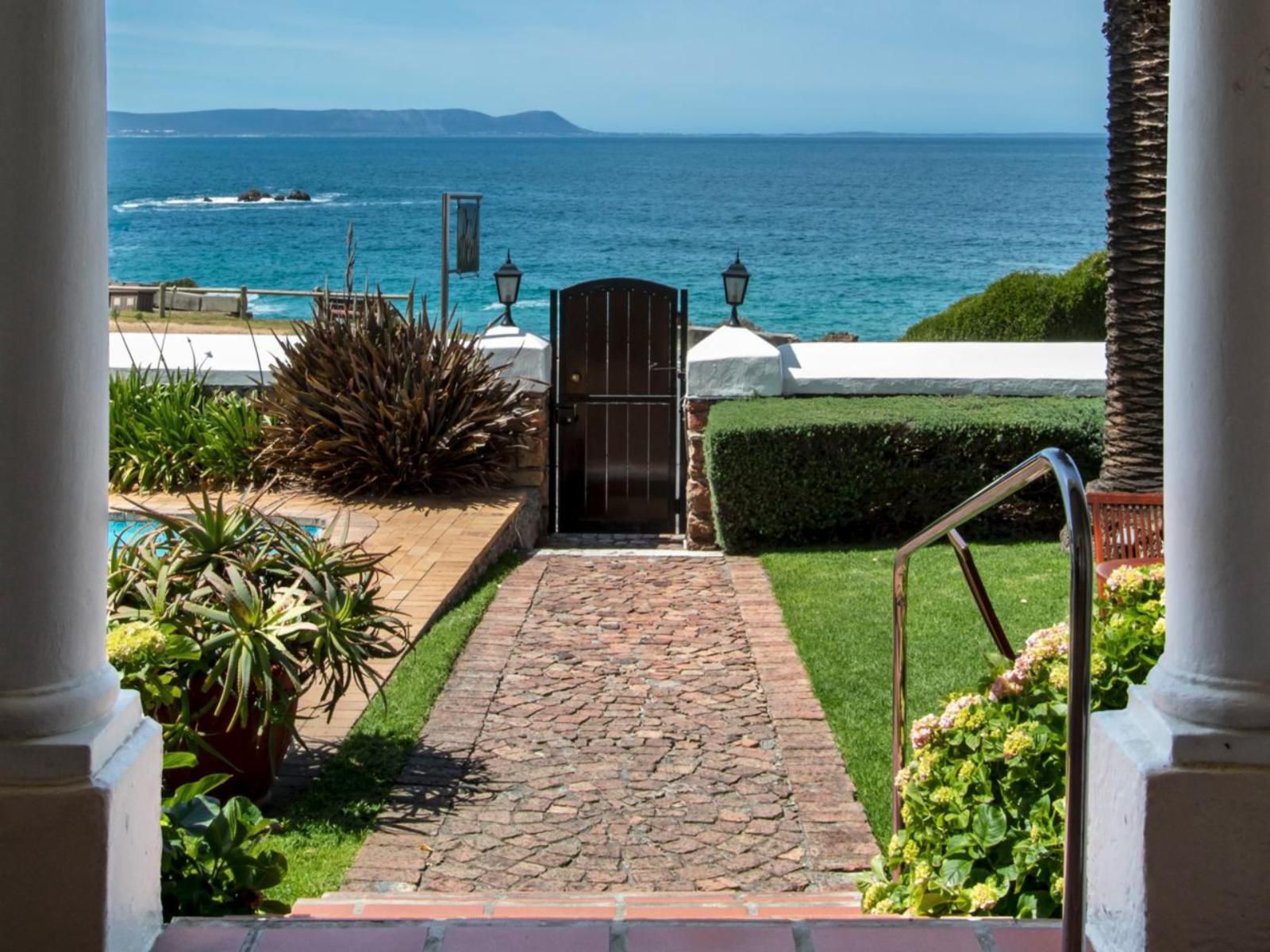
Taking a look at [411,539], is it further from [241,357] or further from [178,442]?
[241,357]

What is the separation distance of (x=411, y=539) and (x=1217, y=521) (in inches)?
274

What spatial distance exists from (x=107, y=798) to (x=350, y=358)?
303 inches

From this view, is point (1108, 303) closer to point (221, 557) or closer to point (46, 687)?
point (221, 557)

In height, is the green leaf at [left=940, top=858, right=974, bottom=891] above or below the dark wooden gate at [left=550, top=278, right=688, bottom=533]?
below

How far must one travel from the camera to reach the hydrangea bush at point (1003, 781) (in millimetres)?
3328

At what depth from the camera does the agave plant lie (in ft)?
32.7

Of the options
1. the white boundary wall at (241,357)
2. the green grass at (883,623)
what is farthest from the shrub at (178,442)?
the green grass at (883,623)

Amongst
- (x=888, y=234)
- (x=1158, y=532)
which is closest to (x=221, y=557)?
(x=1158, y=532)

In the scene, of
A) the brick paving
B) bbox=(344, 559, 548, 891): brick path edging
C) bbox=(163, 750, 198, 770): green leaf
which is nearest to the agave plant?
the brick paving

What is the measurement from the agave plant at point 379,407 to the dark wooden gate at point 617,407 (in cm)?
133

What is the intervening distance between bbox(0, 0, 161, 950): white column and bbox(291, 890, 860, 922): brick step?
1142mm

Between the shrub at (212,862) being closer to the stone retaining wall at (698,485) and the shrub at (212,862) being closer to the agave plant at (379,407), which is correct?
the agave plant at (379,407)

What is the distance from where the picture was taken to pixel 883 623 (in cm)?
759

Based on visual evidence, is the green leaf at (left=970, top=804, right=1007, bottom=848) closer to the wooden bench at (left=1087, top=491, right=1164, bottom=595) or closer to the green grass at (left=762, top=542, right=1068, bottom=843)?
the green grass at (left=762, top=542, right=1068, bottom=843)
